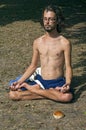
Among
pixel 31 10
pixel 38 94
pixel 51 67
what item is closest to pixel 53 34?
pixel 51 67

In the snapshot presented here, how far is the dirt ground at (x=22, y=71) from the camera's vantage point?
5098 millimetres

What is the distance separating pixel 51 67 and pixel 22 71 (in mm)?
1382

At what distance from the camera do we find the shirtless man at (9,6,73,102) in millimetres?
5680

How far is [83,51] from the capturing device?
29.0 feet

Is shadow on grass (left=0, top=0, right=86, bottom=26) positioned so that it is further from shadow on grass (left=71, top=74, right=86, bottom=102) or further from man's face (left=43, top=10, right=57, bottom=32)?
man's face (left=43, top=10, right=57, bottom=32)

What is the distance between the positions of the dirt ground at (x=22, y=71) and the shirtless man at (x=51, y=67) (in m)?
0.12

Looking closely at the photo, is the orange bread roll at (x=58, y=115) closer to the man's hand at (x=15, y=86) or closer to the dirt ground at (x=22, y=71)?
the dirt ground at (x=22, y=71)

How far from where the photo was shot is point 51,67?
5.98 m

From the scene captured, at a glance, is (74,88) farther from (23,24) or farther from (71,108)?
(23,24)

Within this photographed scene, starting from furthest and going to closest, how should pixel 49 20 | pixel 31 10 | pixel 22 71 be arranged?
pixel 31 10 < pixel 22 71 < pixel 49 20

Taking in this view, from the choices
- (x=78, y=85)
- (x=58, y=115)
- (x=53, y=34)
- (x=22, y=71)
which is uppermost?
(x=53, y=34)

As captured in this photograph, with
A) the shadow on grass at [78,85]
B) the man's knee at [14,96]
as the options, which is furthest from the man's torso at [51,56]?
the man's knee at [14,96]

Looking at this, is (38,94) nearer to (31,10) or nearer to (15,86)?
(15,86)

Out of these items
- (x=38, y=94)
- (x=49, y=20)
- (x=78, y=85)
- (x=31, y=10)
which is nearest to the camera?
(x=49, y=20)
